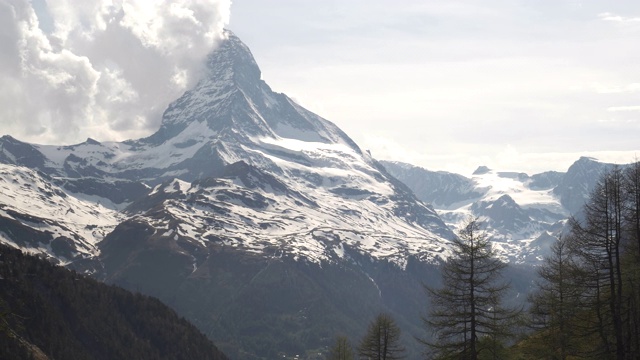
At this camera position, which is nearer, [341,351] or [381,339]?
[381,339]

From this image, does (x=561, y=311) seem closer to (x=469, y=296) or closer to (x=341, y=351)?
(x=469, y=296)

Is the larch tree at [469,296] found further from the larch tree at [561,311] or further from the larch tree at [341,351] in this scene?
the larch tree at [341,351]

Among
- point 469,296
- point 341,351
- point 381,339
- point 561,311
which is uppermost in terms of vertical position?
point 561,311

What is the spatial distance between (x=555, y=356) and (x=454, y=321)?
14.6 m

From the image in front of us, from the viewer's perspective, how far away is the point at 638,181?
57875 mm

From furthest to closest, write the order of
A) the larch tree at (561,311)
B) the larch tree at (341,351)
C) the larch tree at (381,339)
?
1. the larch tree at (341,351)
2. the larch tree at (381,339)
3. the larch tree at (561,311)

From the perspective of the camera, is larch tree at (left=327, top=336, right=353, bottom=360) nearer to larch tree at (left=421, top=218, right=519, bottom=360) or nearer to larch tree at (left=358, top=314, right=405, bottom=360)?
larch tree at (left=358, top=314, right=405, bottom=360)

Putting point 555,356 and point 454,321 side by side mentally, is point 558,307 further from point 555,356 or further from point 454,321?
point 454,321

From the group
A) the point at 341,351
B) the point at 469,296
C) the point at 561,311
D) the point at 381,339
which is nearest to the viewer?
the point at 469,296

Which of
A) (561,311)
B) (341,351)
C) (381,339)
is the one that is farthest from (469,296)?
(341,351)

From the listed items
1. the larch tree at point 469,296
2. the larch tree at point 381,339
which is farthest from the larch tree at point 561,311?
the larch tree at point 381,339

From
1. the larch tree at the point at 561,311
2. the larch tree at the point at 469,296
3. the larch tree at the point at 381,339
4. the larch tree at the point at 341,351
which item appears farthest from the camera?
the larch tree at the point at 341,351

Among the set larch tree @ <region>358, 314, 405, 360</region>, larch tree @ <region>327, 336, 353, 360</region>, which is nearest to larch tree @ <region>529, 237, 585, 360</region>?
larch tree @ <region>358, 314, 405, 360</region>

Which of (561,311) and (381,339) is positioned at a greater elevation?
(561,311)
